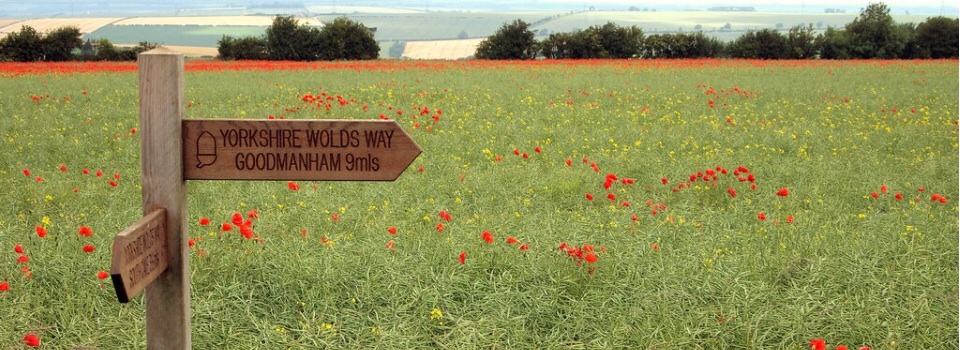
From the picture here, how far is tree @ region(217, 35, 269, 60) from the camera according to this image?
38.4m

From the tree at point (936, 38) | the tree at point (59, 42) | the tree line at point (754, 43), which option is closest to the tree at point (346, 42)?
the tree line at point (754, 43)

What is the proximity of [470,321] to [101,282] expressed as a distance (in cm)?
191

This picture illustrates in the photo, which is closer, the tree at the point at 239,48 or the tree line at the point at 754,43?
the tree at the point at 239,48

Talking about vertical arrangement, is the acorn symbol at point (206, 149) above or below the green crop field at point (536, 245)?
above

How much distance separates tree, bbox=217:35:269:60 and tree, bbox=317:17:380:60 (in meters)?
2.88

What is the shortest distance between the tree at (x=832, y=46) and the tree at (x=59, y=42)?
3161 centimetres

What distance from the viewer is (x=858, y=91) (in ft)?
66.5

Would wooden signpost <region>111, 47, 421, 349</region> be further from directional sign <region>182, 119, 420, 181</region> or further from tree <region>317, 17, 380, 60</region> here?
tree <region>317, 17, 380, 60</region>

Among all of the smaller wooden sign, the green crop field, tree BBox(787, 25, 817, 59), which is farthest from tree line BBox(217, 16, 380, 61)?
the smaller wooden sign

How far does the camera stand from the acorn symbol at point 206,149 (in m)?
3.02

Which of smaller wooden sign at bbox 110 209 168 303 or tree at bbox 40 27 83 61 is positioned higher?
tree at bbox 40 27 83 61

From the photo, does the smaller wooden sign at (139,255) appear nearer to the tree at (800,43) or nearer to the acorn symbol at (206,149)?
the acorn symbol at (206,149)

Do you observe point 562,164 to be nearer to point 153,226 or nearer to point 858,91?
point 153,226

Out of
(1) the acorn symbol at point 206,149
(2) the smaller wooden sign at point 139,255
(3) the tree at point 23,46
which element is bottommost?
(2) the smaller wooden sign at point 139,255
